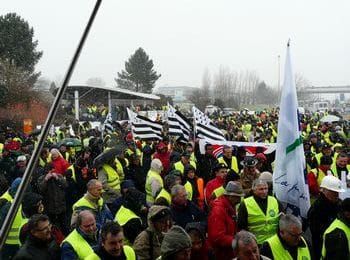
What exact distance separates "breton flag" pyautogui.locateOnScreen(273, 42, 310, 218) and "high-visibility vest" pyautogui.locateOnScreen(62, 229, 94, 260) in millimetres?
2453

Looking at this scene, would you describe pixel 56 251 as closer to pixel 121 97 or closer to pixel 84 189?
pixel 84 189

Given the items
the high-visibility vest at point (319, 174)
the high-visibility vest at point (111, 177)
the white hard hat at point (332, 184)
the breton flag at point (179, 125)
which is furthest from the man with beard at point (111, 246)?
the breton flag at point (179, 125)

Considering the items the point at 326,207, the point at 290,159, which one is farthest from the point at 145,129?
the point at 326,207

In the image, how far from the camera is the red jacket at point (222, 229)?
16.8ft

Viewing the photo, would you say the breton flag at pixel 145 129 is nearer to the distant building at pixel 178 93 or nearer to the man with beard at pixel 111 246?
the man with beard at pixel 111 246

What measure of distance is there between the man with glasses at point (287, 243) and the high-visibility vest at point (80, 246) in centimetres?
159

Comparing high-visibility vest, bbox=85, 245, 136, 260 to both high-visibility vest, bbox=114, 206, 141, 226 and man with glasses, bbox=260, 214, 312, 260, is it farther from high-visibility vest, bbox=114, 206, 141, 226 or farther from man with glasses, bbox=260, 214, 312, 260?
man with glasses, bbox=260, 214, 312, 260

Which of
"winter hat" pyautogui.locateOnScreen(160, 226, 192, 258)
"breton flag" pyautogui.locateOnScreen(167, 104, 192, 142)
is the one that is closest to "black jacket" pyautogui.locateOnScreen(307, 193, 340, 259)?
"winter hat" pyautogui.locateOnScreen(160, 226, 192, 258)

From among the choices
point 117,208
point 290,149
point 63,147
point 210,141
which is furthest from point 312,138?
point 117,208

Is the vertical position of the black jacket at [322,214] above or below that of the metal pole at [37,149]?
below

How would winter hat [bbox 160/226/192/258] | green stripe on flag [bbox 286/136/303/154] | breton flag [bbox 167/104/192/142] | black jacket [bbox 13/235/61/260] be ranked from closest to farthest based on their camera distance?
winter hat [bbox 160/226/192/258], black jacket [bbox 13/235/61/260], green stripe on flag [bbox 286/136/303/154], breton flag [bbox 167/104/192/142]

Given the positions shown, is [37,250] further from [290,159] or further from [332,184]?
[332,184]

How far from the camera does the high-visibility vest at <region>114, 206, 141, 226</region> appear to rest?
16.9 ft

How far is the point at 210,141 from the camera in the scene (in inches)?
436
